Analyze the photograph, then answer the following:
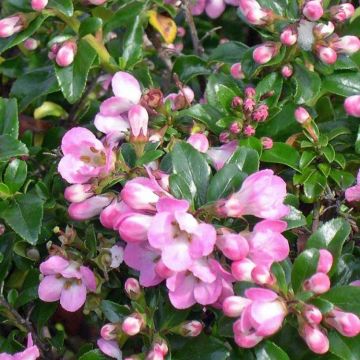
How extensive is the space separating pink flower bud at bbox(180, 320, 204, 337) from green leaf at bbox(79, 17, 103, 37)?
31.1 inches

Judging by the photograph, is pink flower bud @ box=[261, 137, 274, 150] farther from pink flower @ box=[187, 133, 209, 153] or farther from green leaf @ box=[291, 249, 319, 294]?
green leaf @ box=[291, 249, 319, 294]

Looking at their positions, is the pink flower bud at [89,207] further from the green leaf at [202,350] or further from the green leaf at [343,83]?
the green leaf at [343,83]

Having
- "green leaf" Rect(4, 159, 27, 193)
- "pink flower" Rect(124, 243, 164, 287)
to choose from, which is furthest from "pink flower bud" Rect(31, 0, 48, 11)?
"pink flower" Rect(124, 243, 164, 287)

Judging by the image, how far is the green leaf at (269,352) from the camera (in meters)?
1.25

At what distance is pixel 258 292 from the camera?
118 centimetres

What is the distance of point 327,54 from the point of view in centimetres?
162

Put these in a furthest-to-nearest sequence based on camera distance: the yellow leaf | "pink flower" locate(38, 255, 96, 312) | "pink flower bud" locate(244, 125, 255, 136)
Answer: the yellow leaf → "pink flower bud" locate(244, 125, 255, 136) → "pink flower" locate(38, 255, 96, 312)

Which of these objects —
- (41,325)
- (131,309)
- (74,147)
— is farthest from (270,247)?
(41,325)

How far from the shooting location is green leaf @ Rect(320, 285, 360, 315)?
124 cm

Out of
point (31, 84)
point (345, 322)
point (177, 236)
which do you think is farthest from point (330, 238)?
point (31, 84)

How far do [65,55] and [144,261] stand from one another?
629 millimetres

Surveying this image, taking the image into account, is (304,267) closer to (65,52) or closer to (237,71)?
(237,71)

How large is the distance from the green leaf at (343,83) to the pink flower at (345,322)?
2.10 feet

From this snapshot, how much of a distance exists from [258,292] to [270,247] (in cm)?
9
